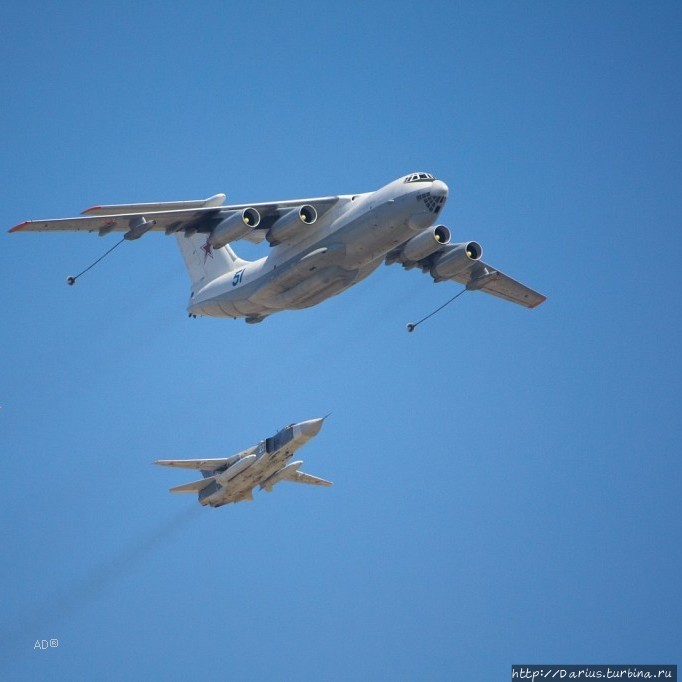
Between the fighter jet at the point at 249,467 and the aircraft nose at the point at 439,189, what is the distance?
7577 mm

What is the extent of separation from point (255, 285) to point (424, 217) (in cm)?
478

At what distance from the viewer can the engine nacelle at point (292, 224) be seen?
82.6 feet

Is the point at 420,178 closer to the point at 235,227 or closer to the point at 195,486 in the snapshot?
the point at 235,227

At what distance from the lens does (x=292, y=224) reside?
25234 millimetres

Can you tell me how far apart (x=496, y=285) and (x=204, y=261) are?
7.59 meters

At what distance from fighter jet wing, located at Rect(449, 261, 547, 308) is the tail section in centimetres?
556

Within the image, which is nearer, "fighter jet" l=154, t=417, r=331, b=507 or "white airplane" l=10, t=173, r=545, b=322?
"white airplane" l=10, t=173, r=545, b=322

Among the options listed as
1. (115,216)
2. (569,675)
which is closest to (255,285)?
(115,216)

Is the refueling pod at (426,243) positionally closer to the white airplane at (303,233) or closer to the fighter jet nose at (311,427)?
the white airplane at (303,233)

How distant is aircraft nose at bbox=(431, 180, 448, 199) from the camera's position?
23.9 metres

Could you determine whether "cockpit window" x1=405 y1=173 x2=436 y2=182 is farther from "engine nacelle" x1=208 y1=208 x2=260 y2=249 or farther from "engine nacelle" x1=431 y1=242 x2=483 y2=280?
"engine nacelle" x1=431 y1=242 x2=483 y2=280

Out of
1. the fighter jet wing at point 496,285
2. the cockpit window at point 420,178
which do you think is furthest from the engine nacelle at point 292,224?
the fighter jet wing at point 496,285

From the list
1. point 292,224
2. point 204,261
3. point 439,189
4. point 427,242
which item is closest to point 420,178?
point 439,189

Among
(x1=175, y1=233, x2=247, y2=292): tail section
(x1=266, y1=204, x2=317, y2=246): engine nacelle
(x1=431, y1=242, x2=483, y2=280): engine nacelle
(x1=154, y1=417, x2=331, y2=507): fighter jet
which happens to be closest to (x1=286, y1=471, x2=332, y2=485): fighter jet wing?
(x1=154, y1=417, x2=331, y2=507): fighter jet
